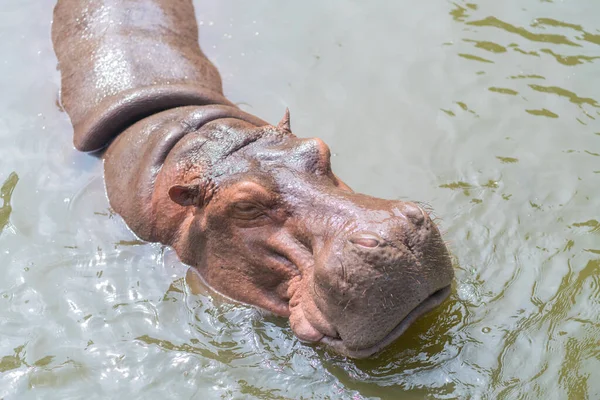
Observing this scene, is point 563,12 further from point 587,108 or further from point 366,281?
point 366,281

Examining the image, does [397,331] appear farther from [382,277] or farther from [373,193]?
[373,193]

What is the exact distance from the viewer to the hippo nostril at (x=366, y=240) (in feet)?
13.0

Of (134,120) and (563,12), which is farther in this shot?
(563,12)

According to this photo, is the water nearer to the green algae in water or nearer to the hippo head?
the green algae in water

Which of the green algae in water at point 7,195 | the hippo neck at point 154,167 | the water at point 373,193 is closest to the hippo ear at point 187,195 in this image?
A: the hippo neck at point 154,167

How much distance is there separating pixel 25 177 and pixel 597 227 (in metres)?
4.66

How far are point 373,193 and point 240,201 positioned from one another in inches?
68.5

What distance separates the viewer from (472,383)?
4465 mm

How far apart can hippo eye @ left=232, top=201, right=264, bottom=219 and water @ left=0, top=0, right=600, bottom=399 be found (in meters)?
0.74

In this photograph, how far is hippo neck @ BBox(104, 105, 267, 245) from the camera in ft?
17.0

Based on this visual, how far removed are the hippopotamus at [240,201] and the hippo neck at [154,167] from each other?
1 centimetres

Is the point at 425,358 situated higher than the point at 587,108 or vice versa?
the point at 587,108

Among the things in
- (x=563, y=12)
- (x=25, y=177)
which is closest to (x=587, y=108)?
(x=563, y=12)

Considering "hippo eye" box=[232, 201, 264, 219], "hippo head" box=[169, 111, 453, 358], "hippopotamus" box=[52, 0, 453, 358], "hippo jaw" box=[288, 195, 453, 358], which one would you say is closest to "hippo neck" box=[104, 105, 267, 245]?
"hippopotamus" box=[52, 0, 453, 358]
